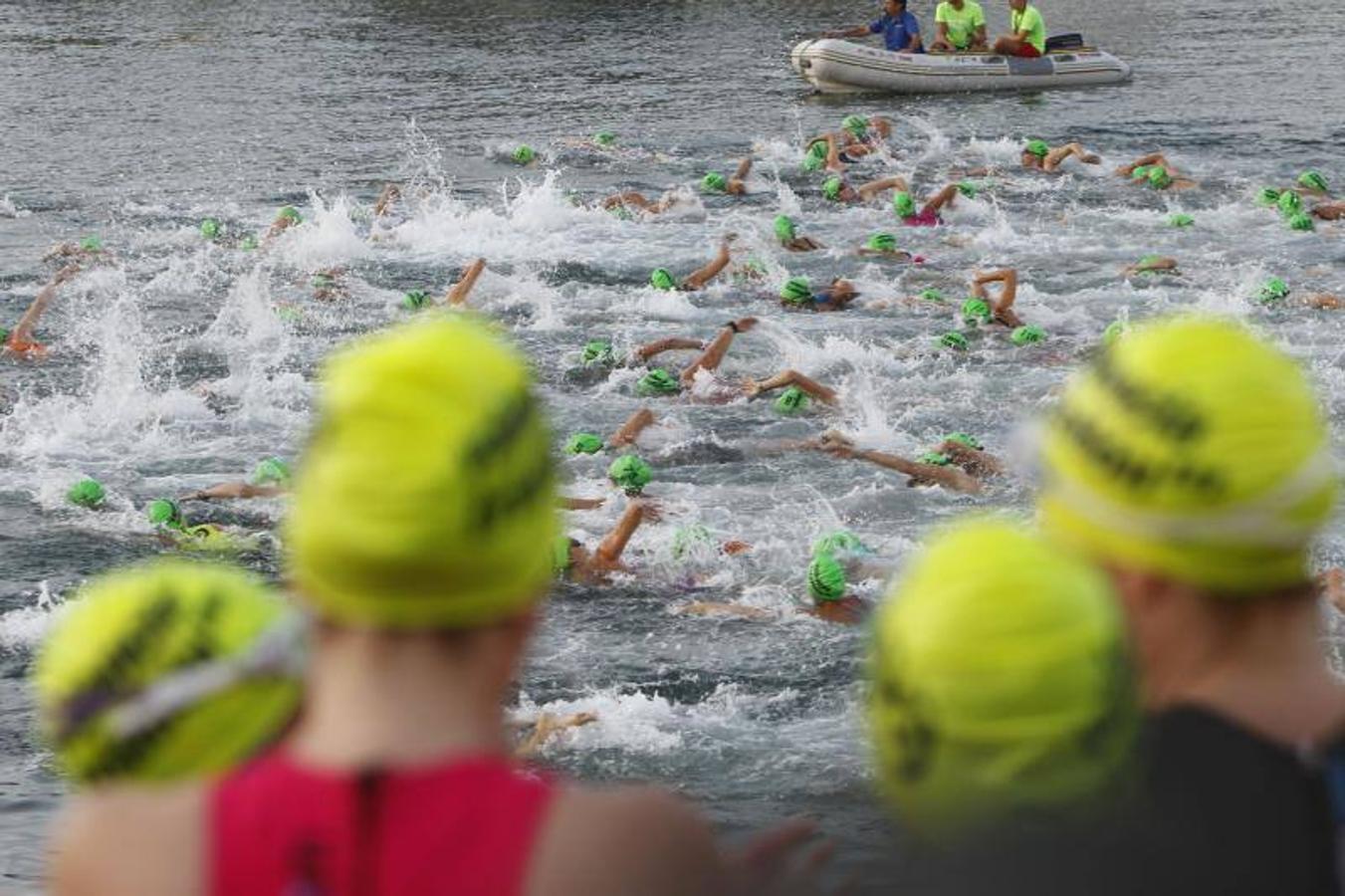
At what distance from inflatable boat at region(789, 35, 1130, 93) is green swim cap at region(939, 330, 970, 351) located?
46.5ft

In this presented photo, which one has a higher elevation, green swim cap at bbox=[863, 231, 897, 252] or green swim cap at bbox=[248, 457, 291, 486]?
green swim cap at bbox=[248, 457, 291, 486]

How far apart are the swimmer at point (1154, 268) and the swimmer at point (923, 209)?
2861 mm

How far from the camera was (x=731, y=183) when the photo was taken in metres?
23.7

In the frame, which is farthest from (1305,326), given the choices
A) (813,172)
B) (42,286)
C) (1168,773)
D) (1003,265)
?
(1168,773)

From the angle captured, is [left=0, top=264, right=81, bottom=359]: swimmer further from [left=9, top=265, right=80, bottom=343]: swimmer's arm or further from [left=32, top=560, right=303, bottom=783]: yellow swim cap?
[left=32, top=560, right=303, bottom=783]: yellow swim cap

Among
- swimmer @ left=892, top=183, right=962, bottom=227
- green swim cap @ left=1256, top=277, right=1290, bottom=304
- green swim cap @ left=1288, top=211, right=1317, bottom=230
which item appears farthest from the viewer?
swimmer @ left=892, top=183, right=962, bottom=227

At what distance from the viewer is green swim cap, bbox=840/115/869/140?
26.4 meters

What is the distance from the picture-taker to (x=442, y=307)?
1798cm

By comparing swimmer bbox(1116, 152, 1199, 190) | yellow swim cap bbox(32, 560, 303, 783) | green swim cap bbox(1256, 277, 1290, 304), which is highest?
yellow swim cap bbox(32, 560, 303, 783)

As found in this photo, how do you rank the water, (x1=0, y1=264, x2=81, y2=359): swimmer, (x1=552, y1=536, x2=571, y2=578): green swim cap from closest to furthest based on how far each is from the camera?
the water → (x1=552, y1=536, x2=571, y2=578): green swim cap → (x1=0, y1=264, x2=81, y2=359): swimmer

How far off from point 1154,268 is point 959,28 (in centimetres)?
1280

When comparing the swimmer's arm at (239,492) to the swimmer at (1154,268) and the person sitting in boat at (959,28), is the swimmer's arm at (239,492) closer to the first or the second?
the swimmer at (1154,268)

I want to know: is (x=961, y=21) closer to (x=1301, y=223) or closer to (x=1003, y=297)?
(x=1301, y=223)

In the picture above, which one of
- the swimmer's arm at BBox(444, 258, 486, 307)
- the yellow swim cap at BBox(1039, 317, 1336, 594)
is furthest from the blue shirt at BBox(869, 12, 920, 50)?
the yellow swim cap at BBox(1039, 317, 1336, 594)
